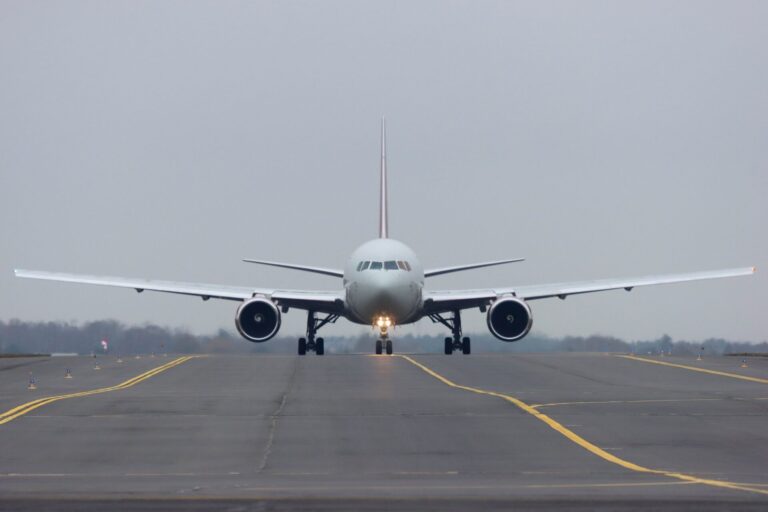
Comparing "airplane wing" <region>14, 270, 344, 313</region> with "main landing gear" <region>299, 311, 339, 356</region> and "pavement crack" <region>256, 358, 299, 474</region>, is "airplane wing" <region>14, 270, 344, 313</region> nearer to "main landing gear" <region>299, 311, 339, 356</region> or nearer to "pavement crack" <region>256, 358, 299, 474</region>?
"main landing gear" <region>299, 311, 339, 356</region>

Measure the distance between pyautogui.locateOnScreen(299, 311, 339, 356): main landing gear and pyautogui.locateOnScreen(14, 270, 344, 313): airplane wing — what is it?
54cm

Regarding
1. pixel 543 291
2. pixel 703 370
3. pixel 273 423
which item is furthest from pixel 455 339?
pixel 273 423

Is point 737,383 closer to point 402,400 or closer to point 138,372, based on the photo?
point 402,400

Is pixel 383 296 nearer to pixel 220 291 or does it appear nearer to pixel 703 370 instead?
pixel 220 291

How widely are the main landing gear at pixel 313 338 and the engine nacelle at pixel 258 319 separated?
3527 mm

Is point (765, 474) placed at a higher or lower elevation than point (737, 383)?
lower

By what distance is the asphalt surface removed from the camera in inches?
625

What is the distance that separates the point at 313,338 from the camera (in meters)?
64.9

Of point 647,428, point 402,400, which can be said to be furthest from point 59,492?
point 402,400

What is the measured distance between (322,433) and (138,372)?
798 inches

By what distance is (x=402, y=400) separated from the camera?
30375mm

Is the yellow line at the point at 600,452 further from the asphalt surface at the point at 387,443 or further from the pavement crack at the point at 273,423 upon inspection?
the pavement crack at the point at 273,423

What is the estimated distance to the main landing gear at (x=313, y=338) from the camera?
6406 cm

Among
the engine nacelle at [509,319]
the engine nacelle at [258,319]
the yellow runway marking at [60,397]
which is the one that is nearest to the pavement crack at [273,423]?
the yellow runway marking at [60,397]
